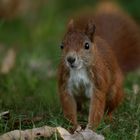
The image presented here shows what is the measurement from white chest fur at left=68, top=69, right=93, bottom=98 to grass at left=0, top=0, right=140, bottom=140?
0.79 feet

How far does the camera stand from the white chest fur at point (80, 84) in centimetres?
616

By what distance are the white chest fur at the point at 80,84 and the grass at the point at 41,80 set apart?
0.24 m

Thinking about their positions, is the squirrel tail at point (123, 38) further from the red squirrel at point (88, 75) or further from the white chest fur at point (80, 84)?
the white chest fur at point (80, 84)

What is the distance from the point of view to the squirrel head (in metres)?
5.91

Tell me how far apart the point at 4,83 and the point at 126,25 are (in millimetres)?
1420

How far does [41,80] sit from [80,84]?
1.95 meters

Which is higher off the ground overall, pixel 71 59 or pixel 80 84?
pixel 71 59

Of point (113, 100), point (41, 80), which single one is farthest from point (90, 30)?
point (41, 80)

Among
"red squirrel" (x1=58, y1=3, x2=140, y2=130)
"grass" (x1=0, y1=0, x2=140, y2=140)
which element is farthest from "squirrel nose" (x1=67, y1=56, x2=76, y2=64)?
"grass" (x1=0, y1=0, x2=140, y2=140)

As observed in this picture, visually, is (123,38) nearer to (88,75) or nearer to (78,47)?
(88,75)

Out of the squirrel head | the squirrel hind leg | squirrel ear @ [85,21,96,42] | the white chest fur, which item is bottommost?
the squirrel hind leg

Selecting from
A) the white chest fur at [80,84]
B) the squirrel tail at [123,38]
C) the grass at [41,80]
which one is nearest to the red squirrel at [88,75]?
the white chest fur at [80,84]

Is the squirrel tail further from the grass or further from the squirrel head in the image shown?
the squirrel head

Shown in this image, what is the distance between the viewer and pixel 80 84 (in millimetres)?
6215
